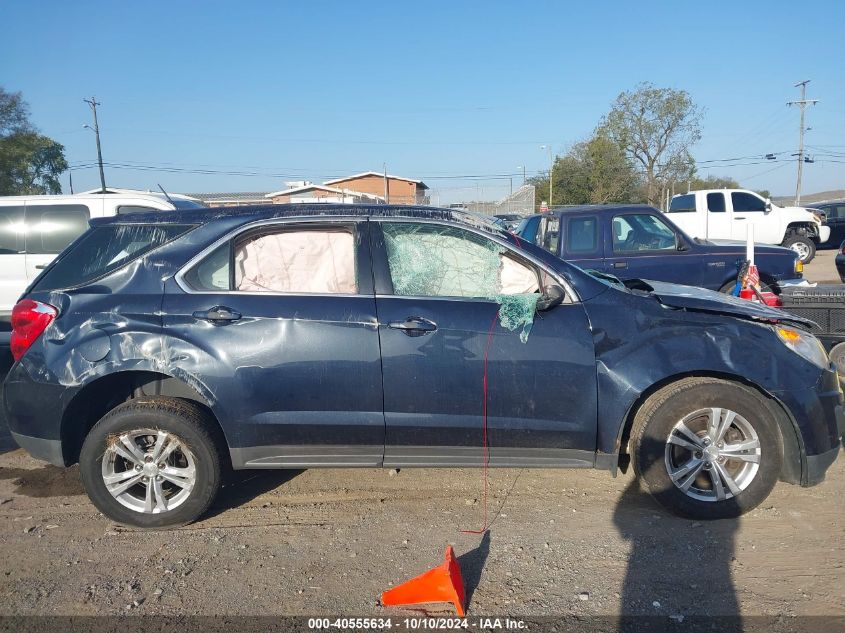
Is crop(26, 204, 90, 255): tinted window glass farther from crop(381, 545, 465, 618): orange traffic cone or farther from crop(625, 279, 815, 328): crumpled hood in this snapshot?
crop(625, 279, 815, 328): crumpled hood

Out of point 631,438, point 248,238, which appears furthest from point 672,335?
point 248,238

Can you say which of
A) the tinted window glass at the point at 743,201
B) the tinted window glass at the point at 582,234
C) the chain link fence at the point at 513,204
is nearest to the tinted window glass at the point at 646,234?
the tinted window glass at the point at 582,234

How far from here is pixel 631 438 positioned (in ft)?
12.5

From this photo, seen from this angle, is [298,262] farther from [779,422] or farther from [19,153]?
[19,153]

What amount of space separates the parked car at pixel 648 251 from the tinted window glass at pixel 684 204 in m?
9.36

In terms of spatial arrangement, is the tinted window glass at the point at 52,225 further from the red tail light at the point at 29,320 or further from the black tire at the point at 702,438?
the black tire at the point at 702,438

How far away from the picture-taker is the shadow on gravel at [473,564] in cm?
319

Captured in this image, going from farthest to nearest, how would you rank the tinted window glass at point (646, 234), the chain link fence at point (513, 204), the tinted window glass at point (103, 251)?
the chain link fence at point (513, 204)
the tinted window glass at point (646, 234)
the tinted window glass at point (103, 251)

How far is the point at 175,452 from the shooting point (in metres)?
3.86

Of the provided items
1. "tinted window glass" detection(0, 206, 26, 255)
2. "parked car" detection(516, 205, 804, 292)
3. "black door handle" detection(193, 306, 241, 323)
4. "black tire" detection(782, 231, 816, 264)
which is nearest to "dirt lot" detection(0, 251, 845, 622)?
"black door handle" detection(193, 306, 241, 323)

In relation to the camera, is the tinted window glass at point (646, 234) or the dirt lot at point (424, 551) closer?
the dirt lot at point (424, 551)

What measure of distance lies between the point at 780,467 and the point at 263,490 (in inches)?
128

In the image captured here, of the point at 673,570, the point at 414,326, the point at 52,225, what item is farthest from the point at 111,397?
the point at 52,225

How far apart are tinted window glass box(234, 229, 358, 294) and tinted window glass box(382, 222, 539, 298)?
0.28 m
